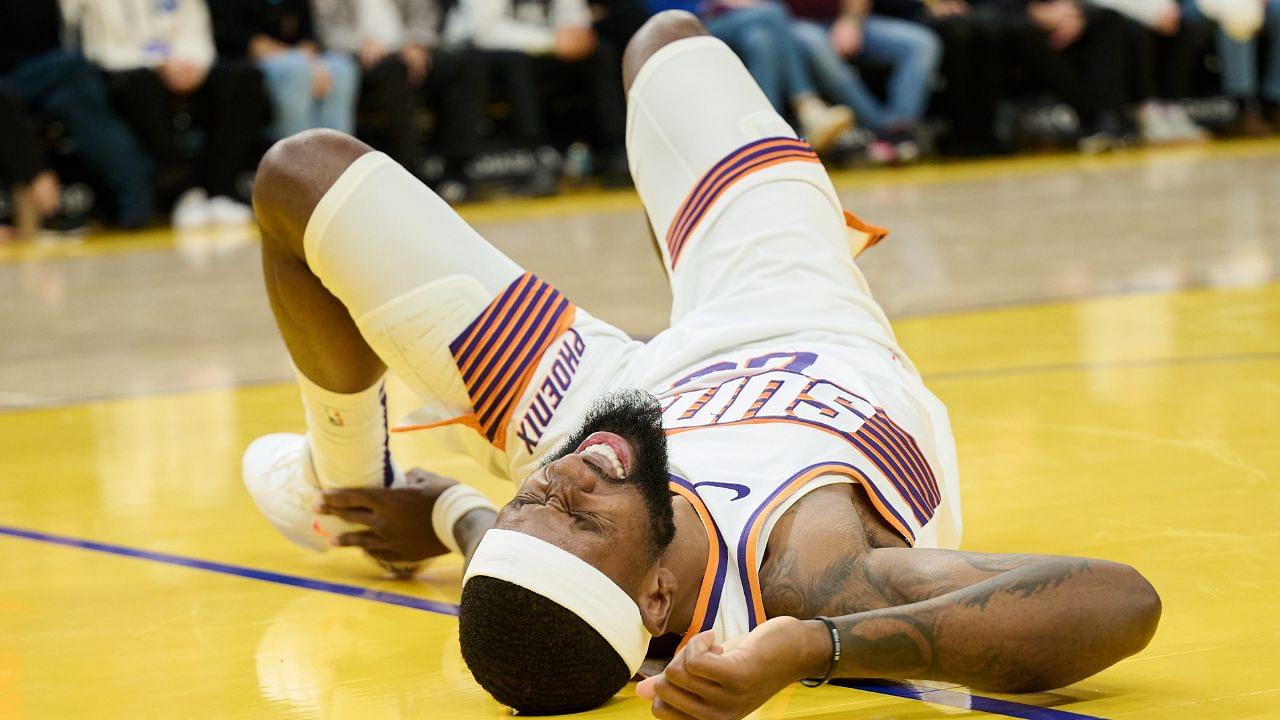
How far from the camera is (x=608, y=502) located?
183 cm

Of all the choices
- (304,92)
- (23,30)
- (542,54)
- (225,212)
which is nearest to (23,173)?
(23,30)

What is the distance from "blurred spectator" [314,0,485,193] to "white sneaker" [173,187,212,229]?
0.96 meters

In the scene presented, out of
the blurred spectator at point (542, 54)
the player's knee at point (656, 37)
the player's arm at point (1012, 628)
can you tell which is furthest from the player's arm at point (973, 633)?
→ the blurred spectator at point (542, 54)

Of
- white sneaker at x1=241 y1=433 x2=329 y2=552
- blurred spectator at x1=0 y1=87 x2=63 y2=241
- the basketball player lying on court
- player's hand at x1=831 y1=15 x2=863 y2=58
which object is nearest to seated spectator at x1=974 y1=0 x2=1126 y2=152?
player's hand at x1=831 y1=15 x2=863 y2=58

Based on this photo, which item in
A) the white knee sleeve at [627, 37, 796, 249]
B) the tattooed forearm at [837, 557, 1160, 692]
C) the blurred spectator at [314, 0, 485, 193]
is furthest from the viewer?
the blurred spectator at [314, 0, 485, 193]

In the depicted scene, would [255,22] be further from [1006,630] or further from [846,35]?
[1006,630]

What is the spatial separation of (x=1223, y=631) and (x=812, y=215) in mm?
904

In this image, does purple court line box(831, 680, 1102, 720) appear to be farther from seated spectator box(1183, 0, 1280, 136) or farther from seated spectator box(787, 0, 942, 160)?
seated spectator box(1183, 0, 1280, 136)

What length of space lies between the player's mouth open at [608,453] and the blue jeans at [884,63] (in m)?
7.80

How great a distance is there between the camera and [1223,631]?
78.0 inches

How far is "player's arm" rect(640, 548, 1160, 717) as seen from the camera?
164 centimetres

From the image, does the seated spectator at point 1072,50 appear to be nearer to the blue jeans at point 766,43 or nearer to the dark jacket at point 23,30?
the blue jeans at point 766,43

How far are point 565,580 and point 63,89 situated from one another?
274 inches

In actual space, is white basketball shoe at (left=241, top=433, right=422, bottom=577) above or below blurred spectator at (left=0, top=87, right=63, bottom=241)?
above
